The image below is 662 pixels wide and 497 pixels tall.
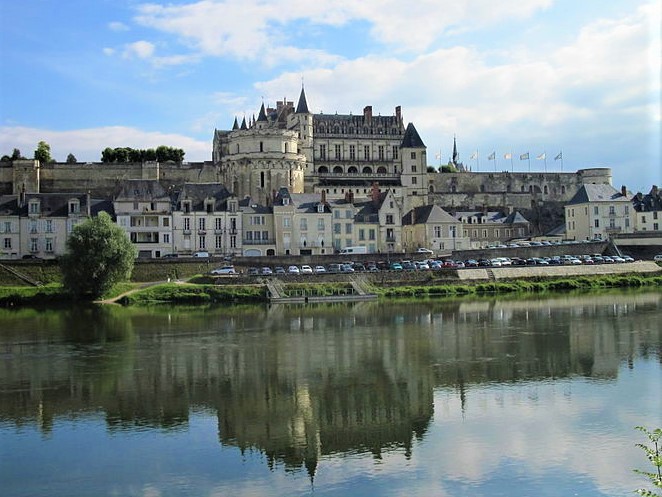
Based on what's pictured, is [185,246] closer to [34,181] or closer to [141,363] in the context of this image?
[34,181]

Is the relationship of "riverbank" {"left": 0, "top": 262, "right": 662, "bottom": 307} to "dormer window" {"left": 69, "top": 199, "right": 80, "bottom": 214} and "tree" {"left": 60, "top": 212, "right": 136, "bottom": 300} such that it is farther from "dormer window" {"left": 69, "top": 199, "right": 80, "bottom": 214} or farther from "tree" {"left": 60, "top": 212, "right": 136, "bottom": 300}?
"dormer window" {"left": 69, "top": 199, "right": 80, "bottom": 214}

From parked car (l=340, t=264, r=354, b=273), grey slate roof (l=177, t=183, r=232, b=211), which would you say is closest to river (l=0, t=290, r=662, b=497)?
parked car (l=340, t=264, r=354, b=273)

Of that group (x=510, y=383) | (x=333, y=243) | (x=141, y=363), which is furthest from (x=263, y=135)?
(x=510, y=383)

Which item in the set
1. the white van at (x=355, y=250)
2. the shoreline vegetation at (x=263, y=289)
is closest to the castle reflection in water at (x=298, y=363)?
the shoreline vegetation at (x=263, y=289)

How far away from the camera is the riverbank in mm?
37875

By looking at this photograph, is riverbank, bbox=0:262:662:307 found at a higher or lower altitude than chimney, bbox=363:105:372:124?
lower

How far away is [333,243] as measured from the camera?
48469 millimetres

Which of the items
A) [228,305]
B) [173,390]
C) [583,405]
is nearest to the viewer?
[583,405]

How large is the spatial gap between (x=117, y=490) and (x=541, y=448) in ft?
21.0

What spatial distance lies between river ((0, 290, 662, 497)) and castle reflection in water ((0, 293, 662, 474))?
7cm

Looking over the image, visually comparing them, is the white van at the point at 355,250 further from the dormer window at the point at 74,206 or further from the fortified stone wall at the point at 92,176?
the fortified stone wall at the point at 92,176

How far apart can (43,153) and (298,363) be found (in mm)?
52626

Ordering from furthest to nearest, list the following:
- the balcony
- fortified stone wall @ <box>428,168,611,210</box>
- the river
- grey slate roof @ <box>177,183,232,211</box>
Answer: fortified stone wall @ <box>428,168,611,210</box> → the balcony → grey slate roof @ <box>177,183,232,211</box> → the river

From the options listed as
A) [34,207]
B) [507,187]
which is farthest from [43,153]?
[507,187]
